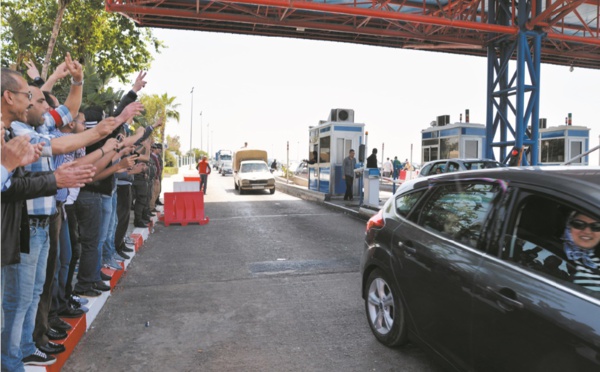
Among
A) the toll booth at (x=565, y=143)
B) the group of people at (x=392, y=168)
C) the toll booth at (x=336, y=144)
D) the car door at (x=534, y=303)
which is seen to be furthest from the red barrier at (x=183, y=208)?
the group of people at (x=392, y=168)

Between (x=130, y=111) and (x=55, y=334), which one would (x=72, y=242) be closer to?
(x=55, y=334)

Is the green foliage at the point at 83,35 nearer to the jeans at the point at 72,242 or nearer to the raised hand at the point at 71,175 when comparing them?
the jeans at the point at 72,242

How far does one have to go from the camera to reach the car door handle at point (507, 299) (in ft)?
8.07

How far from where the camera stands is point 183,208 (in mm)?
11773

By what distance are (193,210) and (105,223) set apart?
20.8 feet

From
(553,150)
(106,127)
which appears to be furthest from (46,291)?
(553,150)

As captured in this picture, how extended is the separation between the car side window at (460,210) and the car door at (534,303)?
25 cm

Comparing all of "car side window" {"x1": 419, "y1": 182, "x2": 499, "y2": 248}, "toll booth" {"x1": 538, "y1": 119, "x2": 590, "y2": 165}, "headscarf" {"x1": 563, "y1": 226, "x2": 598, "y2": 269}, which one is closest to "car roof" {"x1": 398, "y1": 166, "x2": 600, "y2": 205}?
"car side window" {"x1": 419, "y1": 182, "x2": 499, "y2": 248}

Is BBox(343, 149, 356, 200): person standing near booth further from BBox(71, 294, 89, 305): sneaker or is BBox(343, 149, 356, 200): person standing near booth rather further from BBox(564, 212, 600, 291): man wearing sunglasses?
BBox(564, 212, 600, 291): man wearing sunglasses

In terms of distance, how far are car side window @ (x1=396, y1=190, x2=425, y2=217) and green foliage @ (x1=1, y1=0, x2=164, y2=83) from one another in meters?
17.1

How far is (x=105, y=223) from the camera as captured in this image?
217 inches

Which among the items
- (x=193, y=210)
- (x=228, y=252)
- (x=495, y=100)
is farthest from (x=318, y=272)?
(x=495, y=100)

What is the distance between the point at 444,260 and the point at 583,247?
0.88m

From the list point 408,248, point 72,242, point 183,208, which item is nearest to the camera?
point 408,248
